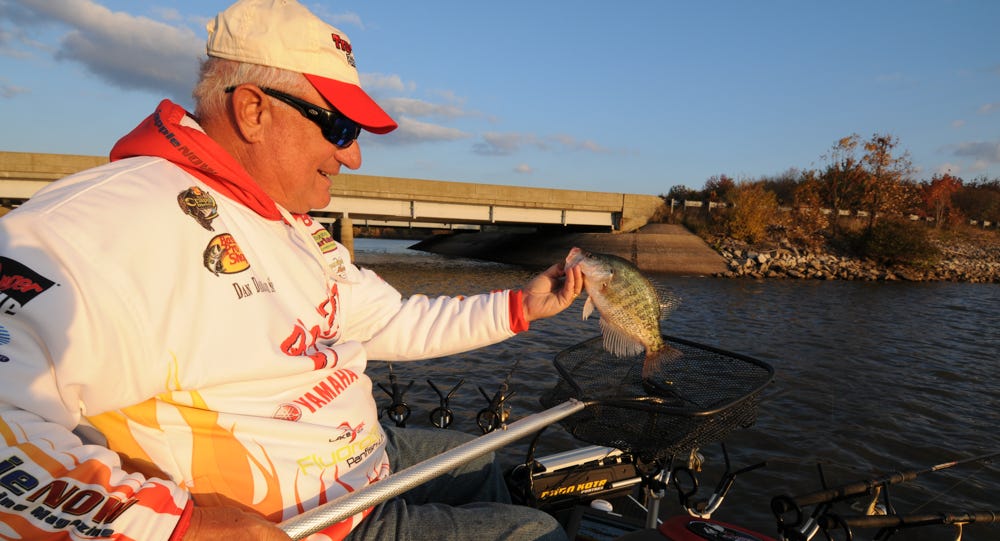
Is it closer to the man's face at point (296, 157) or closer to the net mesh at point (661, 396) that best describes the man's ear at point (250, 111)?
the man's face at point (296, 157)

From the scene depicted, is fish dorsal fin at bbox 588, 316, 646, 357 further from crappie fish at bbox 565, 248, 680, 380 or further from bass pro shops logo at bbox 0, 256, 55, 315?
bass pro shops logo at bbox 0, 256, 55, 315

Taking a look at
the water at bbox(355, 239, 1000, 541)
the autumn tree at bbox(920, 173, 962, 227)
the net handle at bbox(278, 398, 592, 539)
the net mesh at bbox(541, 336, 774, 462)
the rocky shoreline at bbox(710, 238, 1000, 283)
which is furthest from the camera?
the autumn tree at bbox(920, 173, 962, 227)

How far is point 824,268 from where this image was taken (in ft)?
94.0

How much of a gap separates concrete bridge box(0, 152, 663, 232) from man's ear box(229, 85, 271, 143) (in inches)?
1009

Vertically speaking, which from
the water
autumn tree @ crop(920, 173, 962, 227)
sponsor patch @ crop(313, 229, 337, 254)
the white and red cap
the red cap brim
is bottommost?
the water

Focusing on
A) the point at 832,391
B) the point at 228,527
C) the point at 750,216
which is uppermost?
the point at 750,216

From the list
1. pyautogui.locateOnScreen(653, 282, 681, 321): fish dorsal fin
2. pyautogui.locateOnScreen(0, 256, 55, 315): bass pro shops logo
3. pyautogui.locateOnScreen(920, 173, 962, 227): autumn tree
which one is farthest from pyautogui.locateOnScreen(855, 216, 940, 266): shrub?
pyautogui.locateOnScreen(0, 256, 55, 315): bass pro shops logo

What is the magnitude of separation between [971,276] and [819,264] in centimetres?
830

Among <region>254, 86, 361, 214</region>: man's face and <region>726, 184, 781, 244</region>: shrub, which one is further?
<region>726, 184, 781, 244</region>: shrub

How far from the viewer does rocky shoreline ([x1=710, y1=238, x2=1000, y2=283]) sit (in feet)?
91.8

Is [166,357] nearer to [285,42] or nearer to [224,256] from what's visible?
[224,256]

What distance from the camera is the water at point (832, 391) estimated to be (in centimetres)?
625

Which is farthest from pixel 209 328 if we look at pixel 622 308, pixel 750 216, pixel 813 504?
pixel 750 216

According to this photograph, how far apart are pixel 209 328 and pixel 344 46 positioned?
1233 millimetres
